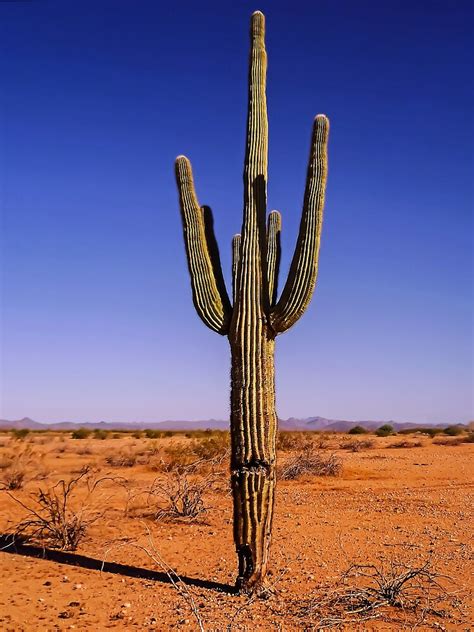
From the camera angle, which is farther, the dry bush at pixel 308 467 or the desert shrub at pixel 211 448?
the desert shrub at pixel 211 448

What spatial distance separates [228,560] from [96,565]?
1.56 metres

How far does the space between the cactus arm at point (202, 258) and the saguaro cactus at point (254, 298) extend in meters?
0.01

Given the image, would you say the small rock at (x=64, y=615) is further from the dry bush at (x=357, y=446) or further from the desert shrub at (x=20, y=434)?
the desert shrub at (x=20, y=434)

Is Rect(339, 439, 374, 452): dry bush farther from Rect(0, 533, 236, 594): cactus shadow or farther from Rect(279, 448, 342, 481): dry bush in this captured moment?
Rect(0, 533, 236, 594): cactus shadow

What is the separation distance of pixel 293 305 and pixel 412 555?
11.7 feet

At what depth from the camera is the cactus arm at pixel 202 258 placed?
21.5ft

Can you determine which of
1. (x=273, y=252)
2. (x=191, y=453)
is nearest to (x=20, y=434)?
(x=191, y=453)

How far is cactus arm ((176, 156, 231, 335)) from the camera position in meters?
6.56

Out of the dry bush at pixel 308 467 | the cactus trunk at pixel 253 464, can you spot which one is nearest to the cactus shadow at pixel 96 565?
the cactus trunk at pixel 253 464

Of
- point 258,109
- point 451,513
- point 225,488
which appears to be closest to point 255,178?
point 258,109

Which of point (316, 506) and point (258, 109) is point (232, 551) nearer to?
point (316, 506)

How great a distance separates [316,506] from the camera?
10586 mm

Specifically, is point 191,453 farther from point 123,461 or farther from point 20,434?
point 20,434

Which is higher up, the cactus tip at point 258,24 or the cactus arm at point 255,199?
the cactus tip at point 258,24
